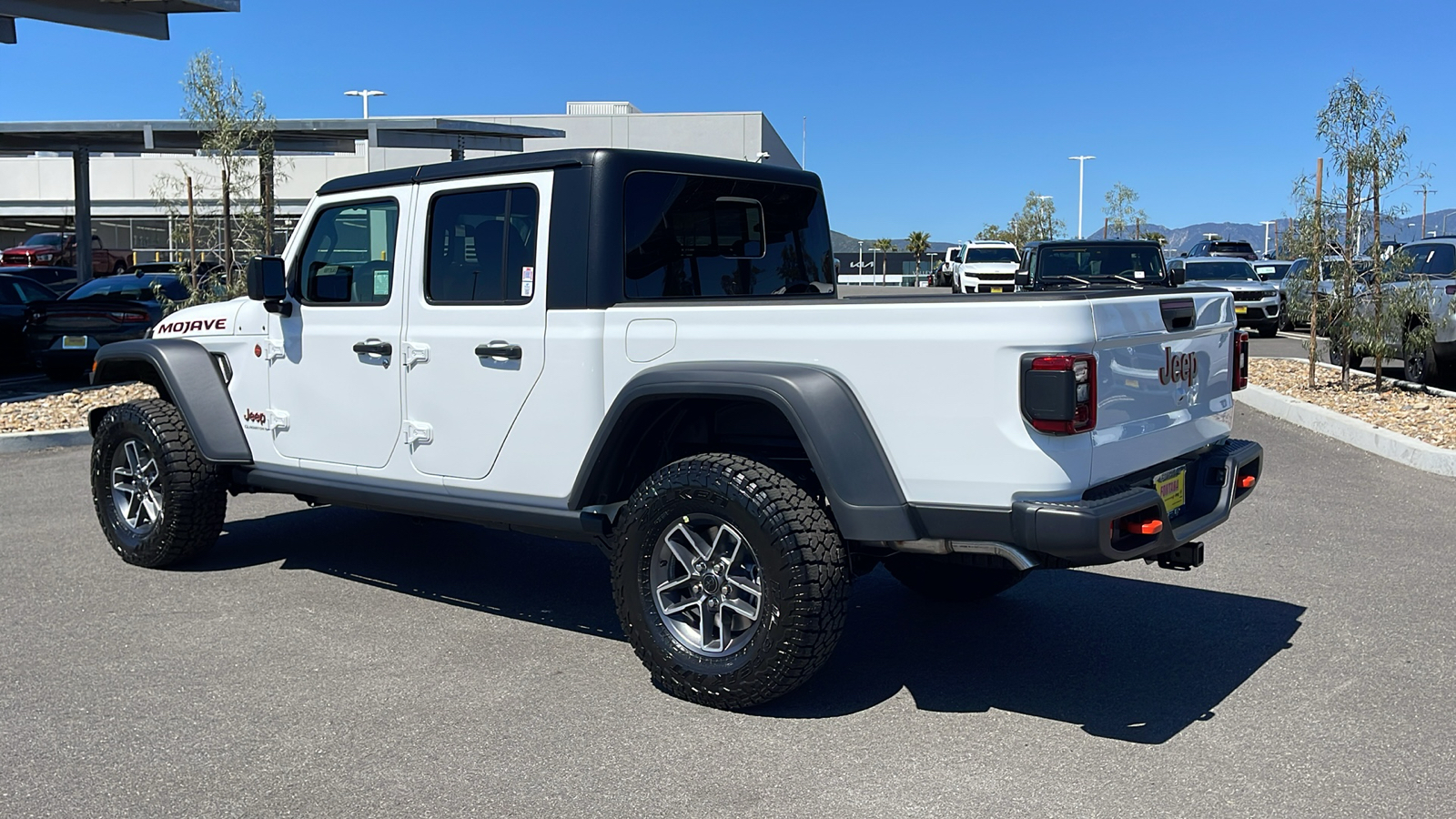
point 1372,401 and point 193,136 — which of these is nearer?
point 1372,401

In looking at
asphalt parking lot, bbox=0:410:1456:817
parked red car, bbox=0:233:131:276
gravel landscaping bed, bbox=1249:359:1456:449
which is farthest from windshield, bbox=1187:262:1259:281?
parked red car, bbox=0:233:131:276

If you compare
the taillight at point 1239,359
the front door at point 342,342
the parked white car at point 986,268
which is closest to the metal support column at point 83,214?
the parked white car at point 986,268

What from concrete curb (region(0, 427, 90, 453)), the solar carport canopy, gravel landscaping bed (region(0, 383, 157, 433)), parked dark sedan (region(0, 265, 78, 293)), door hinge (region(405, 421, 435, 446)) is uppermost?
the solar carport canopy

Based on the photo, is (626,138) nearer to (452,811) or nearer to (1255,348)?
(1255,348)

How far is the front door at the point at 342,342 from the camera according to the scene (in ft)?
18.0

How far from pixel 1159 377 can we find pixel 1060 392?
80cm

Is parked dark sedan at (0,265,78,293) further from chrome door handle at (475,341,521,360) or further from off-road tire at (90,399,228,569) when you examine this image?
chrome door handle at (475,341,521,360)

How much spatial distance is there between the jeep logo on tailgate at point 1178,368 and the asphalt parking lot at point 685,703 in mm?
1188

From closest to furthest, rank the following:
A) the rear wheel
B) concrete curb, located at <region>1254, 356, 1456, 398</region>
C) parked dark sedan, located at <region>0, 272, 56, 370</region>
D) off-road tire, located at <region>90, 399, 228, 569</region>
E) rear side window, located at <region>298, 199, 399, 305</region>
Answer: rear side window, located at <region>298, 199, 399, 305</region>
off-road tire, located at <region>90, 399, 228, 569</region>
concrete curb, located at <region>1254, 356, 1456, 398</region>
the rear wheel
parked dark sedan, located at <region>0, 272, 56, 370</region>

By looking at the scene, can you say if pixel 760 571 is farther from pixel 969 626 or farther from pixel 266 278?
pixel 266 278

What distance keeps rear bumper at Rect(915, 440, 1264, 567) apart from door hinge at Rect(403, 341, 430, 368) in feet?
7.66

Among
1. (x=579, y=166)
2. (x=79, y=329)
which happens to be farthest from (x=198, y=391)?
(x=79, y=329)

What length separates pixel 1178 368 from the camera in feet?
14.9

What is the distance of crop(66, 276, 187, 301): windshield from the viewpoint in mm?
17547
